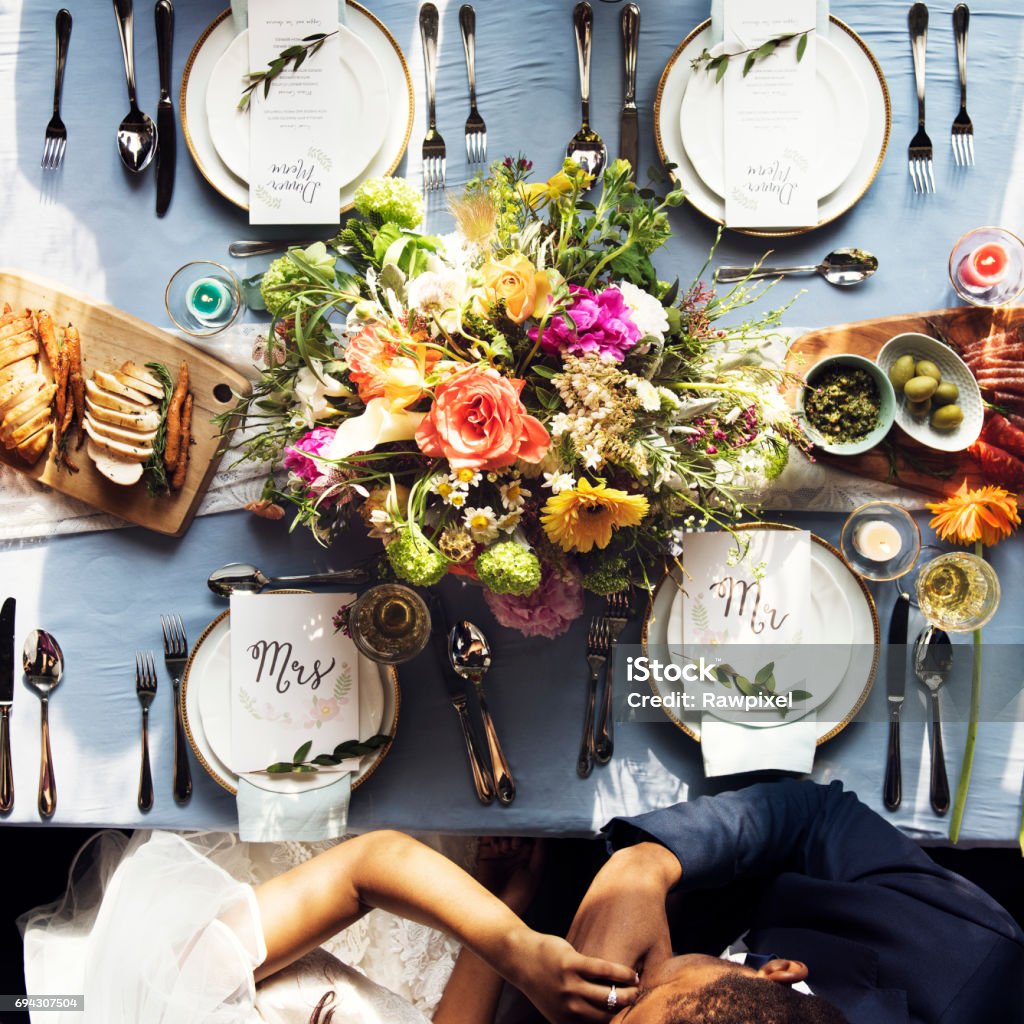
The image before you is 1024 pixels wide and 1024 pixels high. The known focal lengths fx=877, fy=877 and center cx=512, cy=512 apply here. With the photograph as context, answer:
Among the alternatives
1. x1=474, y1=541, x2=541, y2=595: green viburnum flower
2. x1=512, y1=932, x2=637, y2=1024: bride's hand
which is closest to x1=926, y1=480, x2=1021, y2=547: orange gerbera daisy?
x1=474, y1=541, x2=541, y2=595: green viburnum flower

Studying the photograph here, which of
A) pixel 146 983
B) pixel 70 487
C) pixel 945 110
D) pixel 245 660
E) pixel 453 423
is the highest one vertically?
pixel 945 110

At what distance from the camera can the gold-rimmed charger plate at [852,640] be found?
1230mm

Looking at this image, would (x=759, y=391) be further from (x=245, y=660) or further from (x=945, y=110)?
(x=245, y=660)

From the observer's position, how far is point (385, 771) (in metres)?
1.27

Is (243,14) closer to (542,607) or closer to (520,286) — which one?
(520,286)

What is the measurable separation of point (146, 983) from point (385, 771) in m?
0.42

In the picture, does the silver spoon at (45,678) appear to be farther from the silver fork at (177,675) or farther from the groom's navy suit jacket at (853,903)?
the groom's navy suit jacket at (853,903)

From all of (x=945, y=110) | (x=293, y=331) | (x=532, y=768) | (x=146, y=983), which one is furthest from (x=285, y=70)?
(x=146, y=983)

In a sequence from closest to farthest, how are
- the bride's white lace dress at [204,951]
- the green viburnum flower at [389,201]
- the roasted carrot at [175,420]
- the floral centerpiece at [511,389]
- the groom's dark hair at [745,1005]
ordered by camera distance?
1. the groom's dark hair at [745,1005]
2. the floral centerpiece at [511,389]
3. the green viburnum flower at [389,201]
4. the bride's white lace dress at [204,951]
5. the roasted carrot at [175,420]

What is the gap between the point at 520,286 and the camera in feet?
3.03

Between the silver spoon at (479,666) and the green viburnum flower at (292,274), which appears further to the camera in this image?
the silver spoon at (479,666)

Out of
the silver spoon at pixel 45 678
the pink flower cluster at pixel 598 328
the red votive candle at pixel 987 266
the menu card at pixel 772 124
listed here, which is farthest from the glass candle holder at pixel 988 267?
the silver spoon at pixel 45 678

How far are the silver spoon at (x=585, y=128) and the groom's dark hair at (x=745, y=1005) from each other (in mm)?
1051

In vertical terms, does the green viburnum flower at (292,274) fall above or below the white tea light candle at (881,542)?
above
